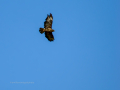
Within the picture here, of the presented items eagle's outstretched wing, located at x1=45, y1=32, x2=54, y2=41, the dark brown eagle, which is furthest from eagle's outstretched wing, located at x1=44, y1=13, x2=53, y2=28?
eagle's outstretched wing, located at x1=45, y1=32, x2=54, y2=41

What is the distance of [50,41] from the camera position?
3231 centimetres

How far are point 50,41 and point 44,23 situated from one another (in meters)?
1.64

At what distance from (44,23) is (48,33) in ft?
3.27

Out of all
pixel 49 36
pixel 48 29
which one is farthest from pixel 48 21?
pixel 49 36

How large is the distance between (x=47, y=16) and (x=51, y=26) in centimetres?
129

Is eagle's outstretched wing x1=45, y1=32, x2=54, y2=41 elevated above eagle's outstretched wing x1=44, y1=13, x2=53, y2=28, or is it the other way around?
eagle's outstretched wing x1=44, y1=13, x2=53, y2=28

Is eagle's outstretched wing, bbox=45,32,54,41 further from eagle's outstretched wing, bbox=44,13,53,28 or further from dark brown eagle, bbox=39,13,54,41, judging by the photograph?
eagle's outstretched wing, bbox=44,13,53,28

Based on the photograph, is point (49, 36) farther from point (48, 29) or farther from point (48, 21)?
point (48, 21)

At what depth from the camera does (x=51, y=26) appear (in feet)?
105

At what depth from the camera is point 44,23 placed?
3194 centimetres

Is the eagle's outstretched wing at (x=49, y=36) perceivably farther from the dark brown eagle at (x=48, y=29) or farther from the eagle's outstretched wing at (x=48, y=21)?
the eagle's outstretched wing at (x=48, y=21)

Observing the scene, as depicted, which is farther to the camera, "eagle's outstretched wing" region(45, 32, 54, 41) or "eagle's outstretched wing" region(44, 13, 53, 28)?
"eagle's outstretched wing" region(45, 32, 54, 41)

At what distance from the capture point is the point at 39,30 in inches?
1255

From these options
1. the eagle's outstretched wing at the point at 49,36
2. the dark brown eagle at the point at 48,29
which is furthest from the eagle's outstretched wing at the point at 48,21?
the eagle's outstretched wing at the point at 49,36
